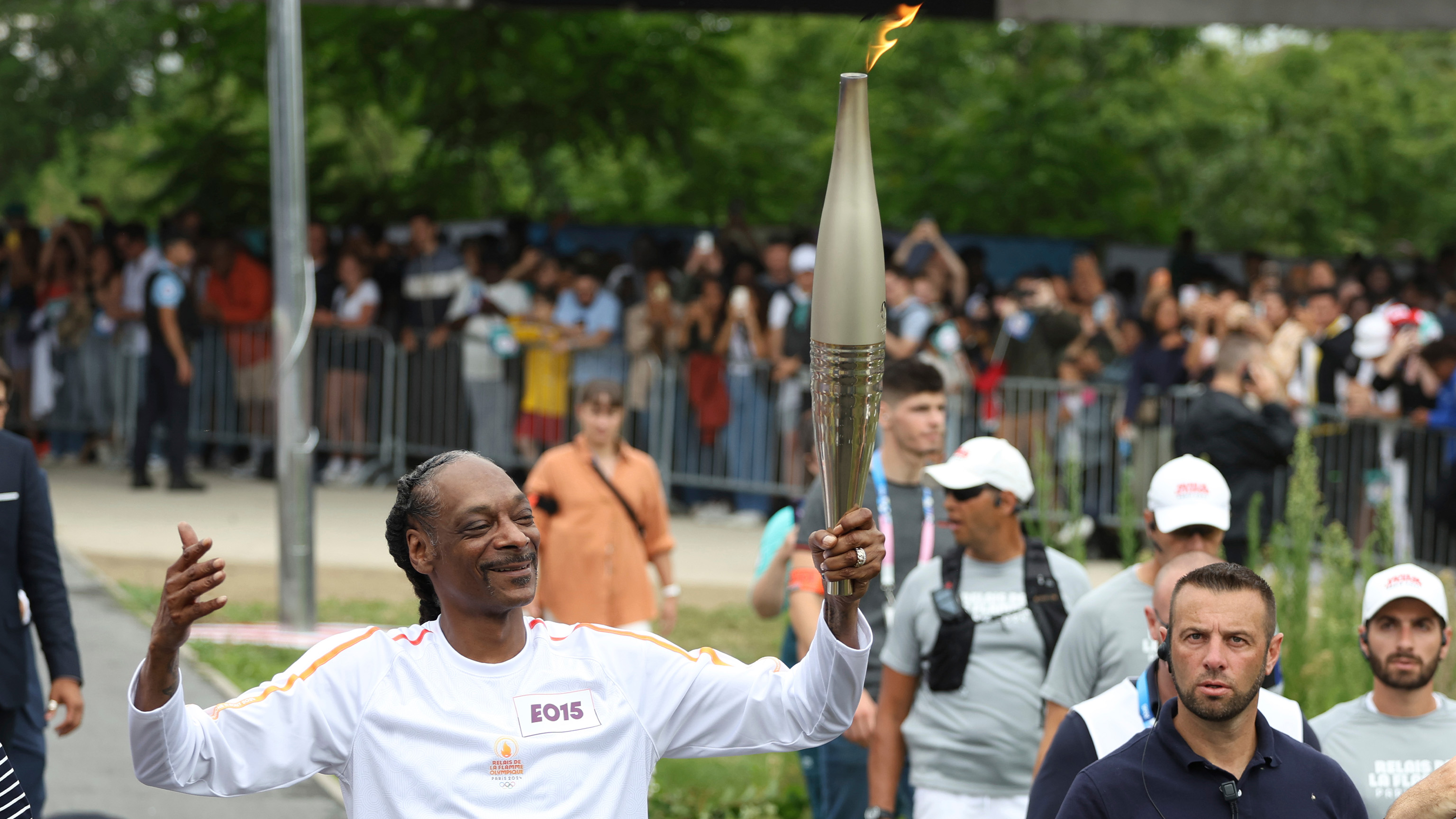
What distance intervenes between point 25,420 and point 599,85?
699 cm

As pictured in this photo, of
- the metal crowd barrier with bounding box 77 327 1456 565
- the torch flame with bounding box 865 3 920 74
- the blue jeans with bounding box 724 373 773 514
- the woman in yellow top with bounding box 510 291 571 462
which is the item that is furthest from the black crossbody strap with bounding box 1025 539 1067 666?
the woman in yellow top with bounding box 510 291 571 462

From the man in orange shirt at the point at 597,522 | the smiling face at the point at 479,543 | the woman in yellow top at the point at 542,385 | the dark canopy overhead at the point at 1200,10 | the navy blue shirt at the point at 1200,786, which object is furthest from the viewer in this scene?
the woman in yellow top at the point at 542,385

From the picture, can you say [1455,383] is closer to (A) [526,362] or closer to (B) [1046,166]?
(A) [526,362]

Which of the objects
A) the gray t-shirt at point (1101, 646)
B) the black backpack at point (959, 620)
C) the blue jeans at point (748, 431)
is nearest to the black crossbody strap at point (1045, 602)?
the black backpack at point (959, 620)

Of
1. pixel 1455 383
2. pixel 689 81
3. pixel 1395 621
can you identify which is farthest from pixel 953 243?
→ pixel 1395 621

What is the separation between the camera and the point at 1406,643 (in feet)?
15.7

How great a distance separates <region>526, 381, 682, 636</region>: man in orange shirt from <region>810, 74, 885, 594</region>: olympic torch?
199 inches

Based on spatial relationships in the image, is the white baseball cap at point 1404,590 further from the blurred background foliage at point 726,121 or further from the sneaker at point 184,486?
the blurred background foliage at point 726,121

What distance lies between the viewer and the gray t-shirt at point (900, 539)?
20.0 feet

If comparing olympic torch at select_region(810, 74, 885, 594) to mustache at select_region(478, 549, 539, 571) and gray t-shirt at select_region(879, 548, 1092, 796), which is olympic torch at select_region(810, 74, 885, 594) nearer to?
mustache at select_region(478, 549, 539, 571)

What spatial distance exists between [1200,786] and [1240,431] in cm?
628

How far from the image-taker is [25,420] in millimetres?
16594

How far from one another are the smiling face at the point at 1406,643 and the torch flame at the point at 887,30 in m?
2.66

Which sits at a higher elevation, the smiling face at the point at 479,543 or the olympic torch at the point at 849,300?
the olympic torch at the point at 849,300
